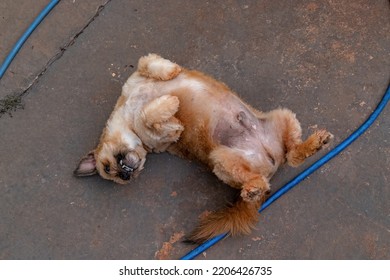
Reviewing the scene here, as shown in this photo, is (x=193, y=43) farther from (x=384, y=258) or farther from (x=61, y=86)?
(x=384, y=258)

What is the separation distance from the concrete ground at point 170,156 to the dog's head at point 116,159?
0.26 meters

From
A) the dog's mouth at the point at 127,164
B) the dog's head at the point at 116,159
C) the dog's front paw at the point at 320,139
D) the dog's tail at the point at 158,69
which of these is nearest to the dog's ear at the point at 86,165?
the dog's head at the point at 116,159

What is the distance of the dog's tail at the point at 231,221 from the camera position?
3928 millimetres

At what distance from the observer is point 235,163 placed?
3.74m

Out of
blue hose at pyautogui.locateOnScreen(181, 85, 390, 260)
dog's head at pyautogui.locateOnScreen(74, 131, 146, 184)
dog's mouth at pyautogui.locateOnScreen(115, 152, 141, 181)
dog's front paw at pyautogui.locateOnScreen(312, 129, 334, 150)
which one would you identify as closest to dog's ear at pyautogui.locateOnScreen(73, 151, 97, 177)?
dog's head at pyautogui.locateOnScreen(74, 131, 146, 184)

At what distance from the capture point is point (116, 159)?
393 centimetres

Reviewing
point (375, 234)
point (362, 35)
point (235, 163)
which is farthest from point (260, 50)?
point (375, 234)

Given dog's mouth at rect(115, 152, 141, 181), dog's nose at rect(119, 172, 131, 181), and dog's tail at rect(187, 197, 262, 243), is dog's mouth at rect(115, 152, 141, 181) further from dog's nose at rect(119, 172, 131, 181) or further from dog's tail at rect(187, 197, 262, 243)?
dog's tail at rect(187, 197, 262, 243)

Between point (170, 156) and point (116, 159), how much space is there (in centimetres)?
58

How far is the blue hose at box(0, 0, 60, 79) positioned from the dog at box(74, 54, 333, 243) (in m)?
1.09

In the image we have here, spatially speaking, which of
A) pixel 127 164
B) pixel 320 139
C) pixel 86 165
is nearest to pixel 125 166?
pixel 127 164

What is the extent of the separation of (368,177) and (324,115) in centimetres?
65

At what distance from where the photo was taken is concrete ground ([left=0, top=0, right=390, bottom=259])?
13.7 ft

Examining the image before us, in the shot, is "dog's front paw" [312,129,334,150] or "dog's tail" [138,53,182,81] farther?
"dog's tail" [138,53,182,81]
